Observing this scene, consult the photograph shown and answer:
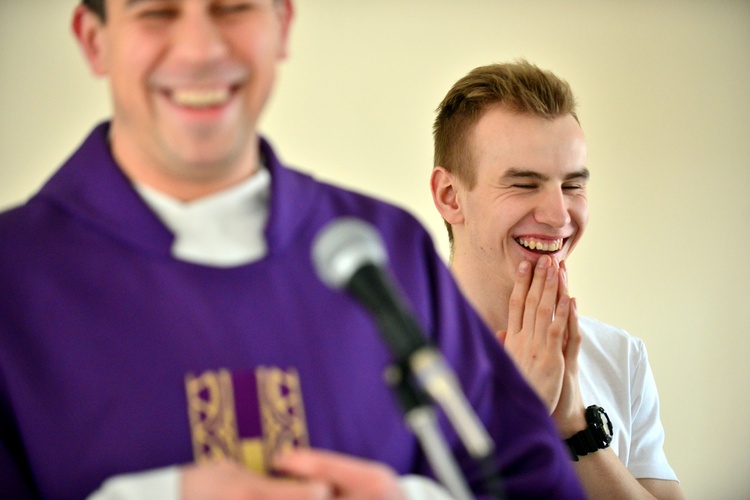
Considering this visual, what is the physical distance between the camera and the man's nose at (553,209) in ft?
7.49

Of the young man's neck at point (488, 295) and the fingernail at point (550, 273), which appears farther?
the young man's neck at point (488, 295)

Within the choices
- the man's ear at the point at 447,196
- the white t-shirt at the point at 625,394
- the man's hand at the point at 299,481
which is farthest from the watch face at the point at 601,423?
the man's hand at the point at 299,481

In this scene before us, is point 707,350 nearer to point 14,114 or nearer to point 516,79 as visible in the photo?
point 516,79

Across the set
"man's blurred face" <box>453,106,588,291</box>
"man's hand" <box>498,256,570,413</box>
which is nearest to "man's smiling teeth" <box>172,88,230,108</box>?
"man's hand" <box>498,256,570,413</box>

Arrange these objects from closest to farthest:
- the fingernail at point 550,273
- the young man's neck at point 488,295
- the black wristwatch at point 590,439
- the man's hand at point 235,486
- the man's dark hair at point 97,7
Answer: the man's hand at point 235,486, the man's dark hair at point 97,7, the black wristwatch at point 590,439, the fingernail at point 550,273, the young man's neck at point 488,295

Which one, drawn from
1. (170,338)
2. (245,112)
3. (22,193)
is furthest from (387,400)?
(22,193)

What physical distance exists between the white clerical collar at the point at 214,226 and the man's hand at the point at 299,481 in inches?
9.8

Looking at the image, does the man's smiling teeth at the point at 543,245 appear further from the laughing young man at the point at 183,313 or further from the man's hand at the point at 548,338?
the laughing young man at the point at 183,313

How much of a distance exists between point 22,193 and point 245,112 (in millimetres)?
922

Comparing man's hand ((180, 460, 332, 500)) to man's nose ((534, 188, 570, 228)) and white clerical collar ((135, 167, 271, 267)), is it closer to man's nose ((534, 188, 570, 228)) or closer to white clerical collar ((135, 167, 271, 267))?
white clerical collar ((135, 167, 271, 267))

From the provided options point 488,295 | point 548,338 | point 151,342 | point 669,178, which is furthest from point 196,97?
point 669,178

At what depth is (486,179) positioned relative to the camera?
237 cm

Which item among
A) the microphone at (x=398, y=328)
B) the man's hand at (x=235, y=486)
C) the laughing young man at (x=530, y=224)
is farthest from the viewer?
the laughing young man at (x=530, y=224)

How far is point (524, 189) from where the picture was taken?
233 cm
